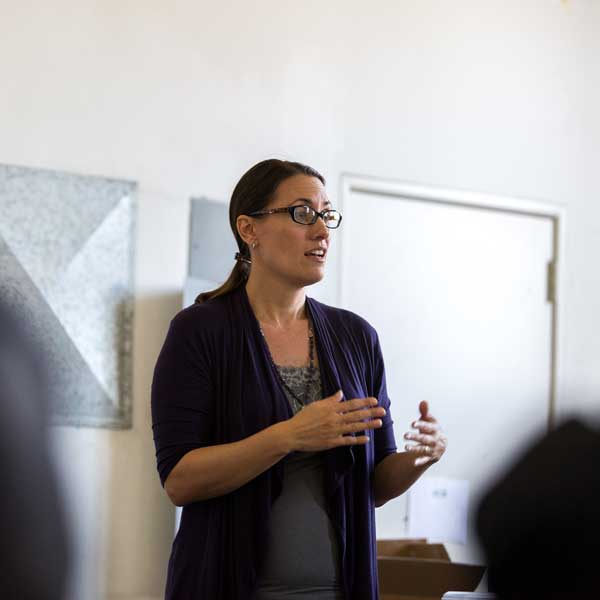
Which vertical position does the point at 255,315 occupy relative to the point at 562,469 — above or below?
above

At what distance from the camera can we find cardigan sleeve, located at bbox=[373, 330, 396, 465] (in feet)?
6.75

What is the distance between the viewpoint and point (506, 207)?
3.93 meters

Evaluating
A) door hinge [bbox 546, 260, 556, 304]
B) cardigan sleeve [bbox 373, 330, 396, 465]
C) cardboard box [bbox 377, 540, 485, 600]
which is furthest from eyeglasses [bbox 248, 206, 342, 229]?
door hinge [bbox 546, 260, 556, 304]

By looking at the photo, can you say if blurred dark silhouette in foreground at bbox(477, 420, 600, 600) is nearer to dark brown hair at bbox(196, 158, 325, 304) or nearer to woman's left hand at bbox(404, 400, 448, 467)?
woman's left hand at bbox(404, 400, 448, 467)

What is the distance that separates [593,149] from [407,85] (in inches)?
38.2

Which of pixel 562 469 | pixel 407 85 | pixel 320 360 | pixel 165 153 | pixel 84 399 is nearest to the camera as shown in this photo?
pixel 562 469

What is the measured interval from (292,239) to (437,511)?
1944 millimetres

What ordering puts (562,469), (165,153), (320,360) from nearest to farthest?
(562,469)
(320,360)
(165,153)

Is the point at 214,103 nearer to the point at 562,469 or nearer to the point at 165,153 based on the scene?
the point at 165,153

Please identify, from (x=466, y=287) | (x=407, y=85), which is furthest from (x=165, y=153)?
(x=466, y=287)

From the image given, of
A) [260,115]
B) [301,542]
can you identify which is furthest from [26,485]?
[260,115]

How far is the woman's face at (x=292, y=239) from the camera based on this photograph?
2035mm

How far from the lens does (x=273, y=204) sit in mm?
2066

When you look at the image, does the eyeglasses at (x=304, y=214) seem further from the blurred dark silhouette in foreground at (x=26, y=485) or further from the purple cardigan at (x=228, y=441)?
the blurred dark silhouette in foreground at (x=26, y=485)
